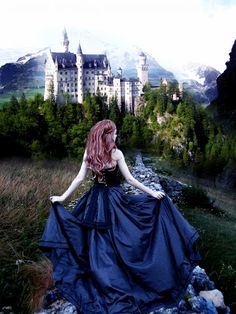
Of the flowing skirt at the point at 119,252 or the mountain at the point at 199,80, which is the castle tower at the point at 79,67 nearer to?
the mountain at the point at 199,80

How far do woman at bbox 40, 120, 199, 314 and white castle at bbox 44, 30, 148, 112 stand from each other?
13.1m

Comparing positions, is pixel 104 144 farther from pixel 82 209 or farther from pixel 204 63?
pixel 204 63

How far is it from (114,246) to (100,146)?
2.92ft

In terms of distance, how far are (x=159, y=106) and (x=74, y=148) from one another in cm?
642

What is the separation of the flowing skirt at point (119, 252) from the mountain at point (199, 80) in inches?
709

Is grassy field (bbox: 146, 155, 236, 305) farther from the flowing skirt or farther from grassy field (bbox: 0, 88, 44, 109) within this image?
grassy field (bbox: 0, 88, 44, 109)

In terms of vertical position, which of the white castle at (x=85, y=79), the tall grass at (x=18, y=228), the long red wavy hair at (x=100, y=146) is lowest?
the tall grass at (x=18, y=228)

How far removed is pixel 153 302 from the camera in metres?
3.54

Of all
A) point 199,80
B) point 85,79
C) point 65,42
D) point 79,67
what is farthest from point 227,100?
point 65,42

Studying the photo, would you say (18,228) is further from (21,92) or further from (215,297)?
(21,92)

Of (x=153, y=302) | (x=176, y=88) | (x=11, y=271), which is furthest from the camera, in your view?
(x=176, y=88)

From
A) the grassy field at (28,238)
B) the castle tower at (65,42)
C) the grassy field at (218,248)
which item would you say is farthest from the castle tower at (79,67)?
the grassy field at (28,238)

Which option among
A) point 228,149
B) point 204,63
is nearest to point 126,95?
point 204,63

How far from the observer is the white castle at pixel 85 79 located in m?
16.9
